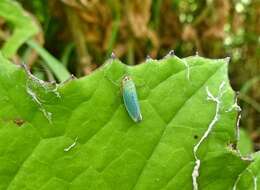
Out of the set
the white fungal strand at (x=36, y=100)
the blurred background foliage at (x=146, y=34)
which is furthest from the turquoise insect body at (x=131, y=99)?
the blurred background foliage at (x=146, y=34)

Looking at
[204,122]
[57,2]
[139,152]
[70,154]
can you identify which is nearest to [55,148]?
[70,154]

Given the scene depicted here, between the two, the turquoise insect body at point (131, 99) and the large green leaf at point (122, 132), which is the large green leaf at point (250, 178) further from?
the turquoise insect body at point (131, 99)

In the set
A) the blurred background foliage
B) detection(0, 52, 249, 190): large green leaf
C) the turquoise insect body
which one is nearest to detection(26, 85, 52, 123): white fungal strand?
detection(0, 52, 249, 190): large green leaf

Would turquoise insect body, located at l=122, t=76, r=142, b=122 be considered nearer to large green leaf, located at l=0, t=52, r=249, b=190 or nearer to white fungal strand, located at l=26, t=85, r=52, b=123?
large green leaf, located at l=0, t=52, r=249, b=190

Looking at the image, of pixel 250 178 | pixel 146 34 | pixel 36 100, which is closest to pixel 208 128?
pixel 250 178

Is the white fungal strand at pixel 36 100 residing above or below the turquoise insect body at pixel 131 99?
above

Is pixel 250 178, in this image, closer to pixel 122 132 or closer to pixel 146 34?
pixel 122 132
